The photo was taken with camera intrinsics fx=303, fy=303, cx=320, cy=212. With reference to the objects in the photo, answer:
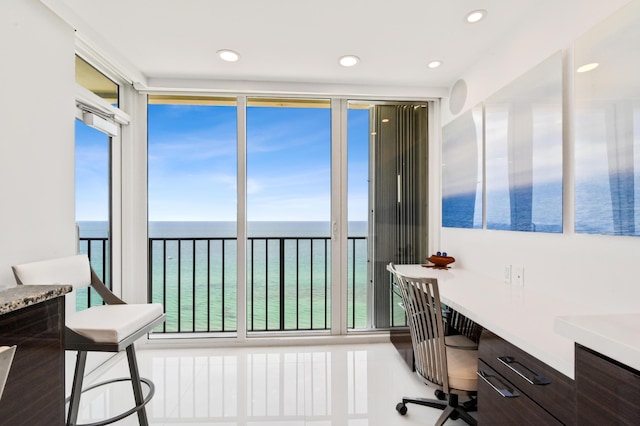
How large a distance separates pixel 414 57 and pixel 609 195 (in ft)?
5.50

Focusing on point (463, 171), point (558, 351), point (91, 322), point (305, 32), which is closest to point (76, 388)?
point (91, 322)

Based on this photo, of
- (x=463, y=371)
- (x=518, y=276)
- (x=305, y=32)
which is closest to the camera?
(x=463, y=371)

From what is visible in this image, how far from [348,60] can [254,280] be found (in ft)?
8.51

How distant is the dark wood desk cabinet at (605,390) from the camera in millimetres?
733

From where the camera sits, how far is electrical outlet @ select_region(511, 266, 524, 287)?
1.89 m

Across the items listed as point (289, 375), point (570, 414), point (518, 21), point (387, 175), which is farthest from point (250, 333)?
point (518, 21)

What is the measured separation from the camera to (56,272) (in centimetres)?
157

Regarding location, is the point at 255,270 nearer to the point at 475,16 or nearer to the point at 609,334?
the point at 475,16

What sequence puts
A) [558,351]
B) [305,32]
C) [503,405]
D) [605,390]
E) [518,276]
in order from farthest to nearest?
[305,32], [518,276], [503,405], [558,351], [605,390]

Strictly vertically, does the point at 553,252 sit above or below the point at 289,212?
below

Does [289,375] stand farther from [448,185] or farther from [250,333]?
[448,185]

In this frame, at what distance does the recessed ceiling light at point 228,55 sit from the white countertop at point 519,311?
7.51ft

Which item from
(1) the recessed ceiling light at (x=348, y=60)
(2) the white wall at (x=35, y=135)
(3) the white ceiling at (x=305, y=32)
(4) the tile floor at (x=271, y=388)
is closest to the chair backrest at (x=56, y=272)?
(2) the white wall at (x=35, y=135)

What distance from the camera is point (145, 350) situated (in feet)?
9.39
